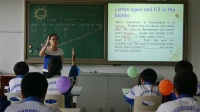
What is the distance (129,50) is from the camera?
5613 mm

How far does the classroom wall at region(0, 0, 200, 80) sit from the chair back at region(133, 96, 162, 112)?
259cm

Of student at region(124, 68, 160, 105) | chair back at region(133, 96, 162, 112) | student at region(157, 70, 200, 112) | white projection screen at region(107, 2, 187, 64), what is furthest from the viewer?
white projection screen at region(107, 2, 187, 64)

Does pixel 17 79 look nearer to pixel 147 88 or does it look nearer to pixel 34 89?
pixel 147 88

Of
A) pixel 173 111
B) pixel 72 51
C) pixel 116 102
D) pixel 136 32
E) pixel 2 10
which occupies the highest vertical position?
pixel 2 10

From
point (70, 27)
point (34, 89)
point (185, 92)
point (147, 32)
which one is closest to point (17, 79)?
point (34, 89)

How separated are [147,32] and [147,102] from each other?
9.03 ft

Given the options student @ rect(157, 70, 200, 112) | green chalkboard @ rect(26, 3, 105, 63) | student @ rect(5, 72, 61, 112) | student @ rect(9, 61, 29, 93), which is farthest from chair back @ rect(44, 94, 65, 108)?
green chalkboard @ rect(26, 3, 105, 63)

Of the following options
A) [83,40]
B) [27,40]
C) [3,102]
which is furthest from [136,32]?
[3,102]

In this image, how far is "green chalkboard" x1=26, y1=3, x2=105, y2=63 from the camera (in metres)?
5.59

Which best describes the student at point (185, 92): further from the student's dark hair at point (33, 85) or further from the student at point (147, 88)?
the student at point (147, 88)

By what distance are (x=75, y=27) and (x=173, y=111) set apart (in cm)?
404

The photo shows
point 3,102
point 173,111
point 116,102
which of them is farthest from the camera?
point 116,102

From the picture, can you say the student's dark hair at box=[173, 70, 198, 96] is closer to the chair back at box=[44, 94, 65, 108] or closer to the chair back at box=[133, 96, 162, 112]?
the chair back at box=[133, 96, 162, 112]

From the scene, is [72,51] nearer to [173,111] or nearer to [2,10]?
[2,10]
